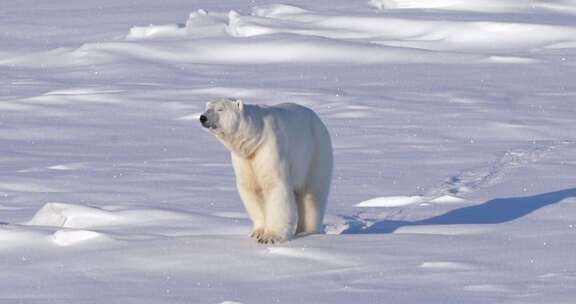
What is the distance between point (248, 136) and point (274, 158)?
0.50 ft

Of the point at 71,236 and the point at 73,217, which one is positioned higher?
the point at 71,236

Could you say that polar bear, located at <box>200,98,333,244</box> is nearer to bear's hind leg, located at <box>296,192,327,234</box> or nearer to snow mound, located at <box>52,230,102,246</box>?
bear's hind leg, located at <box>296,192,327,234</box>

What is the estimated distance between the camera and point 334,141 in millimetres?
9547

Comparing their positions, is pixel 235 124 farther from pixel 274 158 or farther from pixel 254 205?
pixel 254 205

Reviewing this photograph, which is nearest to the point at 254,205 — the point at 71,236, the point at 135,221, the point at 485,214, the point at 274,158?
the point at 274,158

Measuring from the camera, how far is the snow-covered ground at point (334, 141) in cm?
497

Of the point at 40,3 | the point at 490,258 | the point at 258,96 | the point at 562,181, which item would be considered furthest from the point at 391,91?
the point at 40,3

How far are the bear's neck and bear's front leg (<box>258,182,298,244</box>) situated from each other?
0.17 meters

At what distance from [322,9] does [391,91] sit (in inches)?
224

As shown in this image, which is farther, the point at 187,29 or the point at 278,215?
the point at 187,29

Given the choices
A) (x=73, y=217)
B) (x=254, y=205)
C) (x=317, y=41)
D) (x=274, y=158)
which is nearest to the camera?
(x=274, y=158)

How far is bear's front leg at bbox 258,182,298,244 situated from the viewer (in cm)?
558

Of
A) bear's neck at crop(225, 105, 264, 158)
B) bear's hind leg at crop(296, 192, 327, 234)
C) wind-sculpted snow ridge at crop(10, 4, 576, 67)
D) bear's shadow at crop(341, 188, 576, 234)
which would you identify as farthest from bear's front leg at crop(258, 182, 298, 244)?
wind-sculpted snow ridge at crop(10, 4, 576, 67)

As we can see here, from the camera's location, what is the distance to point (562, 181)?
7.65m
